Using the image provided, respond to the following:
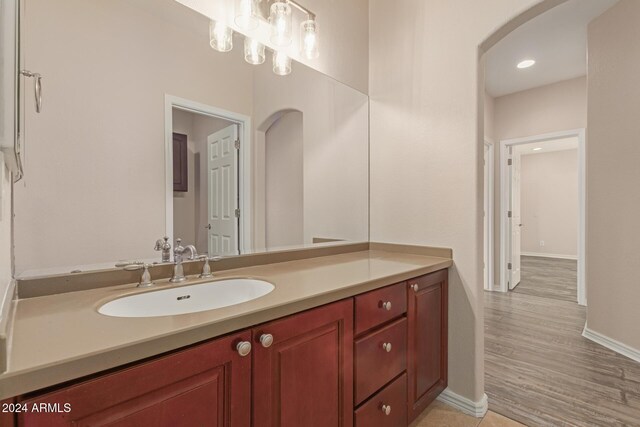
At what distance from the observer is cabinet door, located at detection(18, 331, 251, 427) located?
0.56 meters

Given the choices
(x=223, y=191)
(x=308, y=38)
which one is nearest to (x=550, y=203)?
(x=308, y=38)

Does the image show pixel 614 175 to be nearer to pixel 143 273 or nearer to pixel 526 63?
pixel 526 63

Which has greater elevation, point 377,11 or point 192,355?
point 377,11

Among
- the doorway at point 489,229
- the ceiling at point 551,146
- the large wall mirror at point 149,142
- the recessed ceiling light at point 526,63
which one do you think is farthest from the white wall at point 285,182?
the ceiling at point 551,146

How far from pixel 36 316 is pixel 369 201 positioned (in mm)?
1815

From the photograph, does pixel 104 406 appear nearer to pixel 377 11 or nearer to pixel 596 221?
pixel 377 11

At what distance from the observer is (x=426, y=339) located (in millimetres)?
1585

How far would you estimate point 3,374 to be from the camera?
0.50 meters

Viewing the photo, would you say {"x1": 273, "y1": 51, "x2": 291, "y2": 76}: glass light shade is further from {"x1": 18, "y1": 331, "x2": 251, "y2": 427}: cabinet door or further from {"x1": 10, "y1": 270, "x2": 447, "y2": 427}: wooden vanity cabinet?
{"x1": 18, "y1": 331, "x2": 251, "y2": 427}: cabinet door

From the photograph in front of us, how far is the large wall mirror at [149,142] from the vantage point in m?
1.02

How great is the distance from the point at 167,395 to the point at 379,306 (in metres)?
0.84

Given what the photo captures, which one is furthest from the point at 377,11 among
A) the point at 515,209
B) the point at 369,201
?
the point at 515,209

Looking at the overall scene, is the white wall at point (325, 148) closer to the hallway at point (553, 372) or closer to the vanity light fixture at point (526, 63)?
the hallway at point (553, 372)

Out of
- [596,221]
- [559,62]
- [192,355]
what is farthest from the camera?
[559,62]
